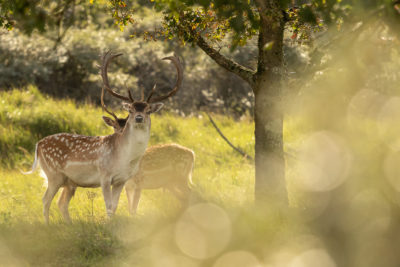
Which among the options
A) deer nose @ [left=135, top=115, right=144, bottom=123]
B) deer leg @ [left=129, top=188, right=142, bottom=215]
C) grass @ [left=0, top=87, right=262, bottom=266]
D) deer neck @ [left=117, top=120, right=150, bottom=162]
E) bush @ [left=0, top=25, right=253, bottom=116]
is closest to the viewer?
grass @ [left=0, top=87, right=262, bottom=266]

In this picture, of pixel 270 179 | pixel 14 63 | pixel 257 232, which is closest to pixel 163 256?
pixel 257 232

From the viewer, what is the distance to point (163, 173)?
8281 millimetres

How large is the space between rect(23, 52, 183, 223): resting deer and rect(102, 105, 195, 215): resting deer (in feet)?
2.39

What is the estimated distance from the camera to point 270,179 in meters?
6.55

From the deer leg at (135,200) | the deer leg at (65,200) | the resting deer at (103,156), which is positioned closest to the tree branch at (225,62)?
the resting deer at (103,156)

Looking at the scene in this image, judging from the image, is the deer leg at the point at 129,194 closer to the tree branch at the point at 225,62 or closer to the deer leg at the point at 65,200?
the deer leg at the point at 65,200

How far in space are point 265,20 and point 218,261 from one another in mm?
2810

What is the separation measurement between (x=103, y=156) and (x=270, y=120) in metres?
2.32

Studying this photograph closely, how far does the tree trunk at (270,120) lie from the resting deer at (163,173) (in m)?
2.04

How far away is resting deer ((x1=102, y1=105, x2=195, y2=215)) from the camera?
8078 millimetres

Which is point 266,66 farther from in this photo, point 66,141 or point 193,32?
point 66,141

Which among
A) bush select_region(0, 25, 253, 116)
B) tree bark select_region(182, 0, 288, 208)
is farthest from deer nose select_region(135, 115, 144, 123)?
bush select_region(0, 25, 253, 116)

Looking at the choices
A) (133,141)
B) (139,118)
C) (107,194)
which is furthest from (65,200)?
(139,118)

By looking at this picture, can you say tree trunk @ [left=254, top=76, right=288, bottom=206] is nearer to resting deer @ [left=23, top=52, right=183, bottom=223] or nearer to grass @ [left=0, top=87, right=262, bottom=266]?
grass @ [left=0, top=87, right=262, bottom=266]
